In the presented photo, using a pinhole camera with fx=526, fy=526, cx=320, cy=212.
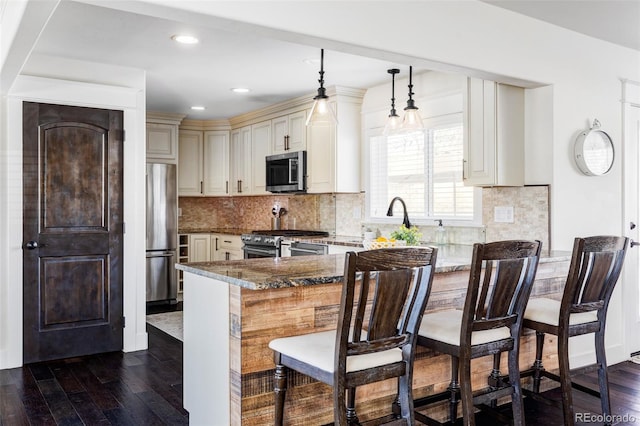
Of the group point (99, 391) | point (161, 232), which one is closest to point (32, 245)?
point (99, 391)

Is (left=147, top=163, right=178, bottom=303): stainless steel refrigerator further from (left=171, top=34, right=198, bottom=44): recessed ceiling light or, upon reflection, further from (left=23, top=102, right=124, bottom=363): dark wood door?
(left=171, top=34, right=198, bottom=44): recessed ceiling light

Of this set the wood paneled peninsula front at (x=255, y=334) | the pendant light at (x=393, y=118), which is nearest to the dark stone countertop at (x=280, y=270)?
the wood paneled peninsula front at (x=255, y=334)

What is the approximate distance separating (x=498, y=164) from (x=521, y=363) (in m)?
1.29

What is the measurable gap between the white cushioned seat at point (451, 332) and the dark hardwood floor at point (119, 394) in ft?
2.35

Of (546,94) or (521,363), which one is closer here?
(521,363)

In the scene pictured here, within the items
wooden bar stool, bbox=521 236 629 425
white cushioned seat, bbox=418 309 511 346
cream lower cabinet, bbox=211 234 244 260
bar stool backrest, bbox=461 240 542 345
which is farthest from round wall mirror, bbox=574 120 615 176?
cream lower cabinet, bbox=211 234 244 260

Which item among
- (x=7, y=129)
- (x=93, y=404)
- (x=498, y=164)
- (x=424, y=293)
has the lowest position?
(x=93, y=404)

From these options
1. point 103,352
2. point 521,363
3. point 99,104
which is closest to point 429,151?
point 521,363

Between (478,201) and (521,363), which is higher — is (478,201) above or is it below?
above

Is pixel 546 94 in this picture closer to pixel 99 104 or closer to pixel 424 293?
pixel 424 293

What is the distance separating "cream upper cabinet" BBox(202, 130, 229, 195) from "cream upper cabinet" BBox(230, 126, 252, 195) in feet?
0.37

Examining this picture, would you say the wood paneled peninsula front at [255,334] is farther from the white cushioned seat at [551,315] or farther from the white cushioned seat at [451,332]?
the white cushioned seat at [551,315]

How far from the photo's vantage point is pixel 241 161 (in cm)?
675

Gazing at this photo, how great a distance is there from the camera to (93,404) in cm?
312
